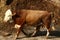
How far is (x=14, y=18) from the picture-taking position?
9891 millimetres

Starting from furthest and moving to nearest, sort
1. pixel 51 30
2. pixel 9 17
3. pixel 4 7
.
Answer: pixel 4 7, pixel 51 30, pixel 9 17

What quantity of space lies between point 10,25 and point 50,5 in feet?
8.24

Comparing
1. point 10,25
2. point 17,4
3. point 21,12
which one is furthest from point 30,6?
point 21,12

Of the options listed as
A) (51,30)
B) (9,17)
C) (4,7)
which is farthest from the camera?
(4,7)

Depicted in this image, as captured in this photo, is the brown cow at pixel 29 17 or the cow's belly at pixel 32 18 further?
the cow's belly at pixel 32 18

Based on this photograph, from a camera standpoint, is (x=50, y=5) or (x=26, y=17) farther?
(x=50, y=5)

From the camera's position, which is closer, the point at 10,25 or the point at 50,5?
the point at 10,25

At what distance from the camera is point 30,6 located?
12.4m

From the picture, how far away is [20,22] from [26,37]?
698 millimetres

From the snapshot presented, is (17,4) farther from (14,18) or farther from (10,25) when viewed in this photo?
(14,18)

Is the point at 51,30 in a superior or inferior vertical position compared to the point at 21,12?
inferior

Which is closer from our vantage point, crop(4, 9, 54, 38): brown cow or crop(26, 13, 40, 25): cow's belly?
crop(4, 9, 54, 38): brown cow

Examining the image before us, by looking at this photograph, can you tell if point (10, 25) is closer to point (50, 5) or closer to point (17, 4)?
point (17, 4)

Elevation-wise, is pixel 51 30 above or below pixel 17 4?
below
